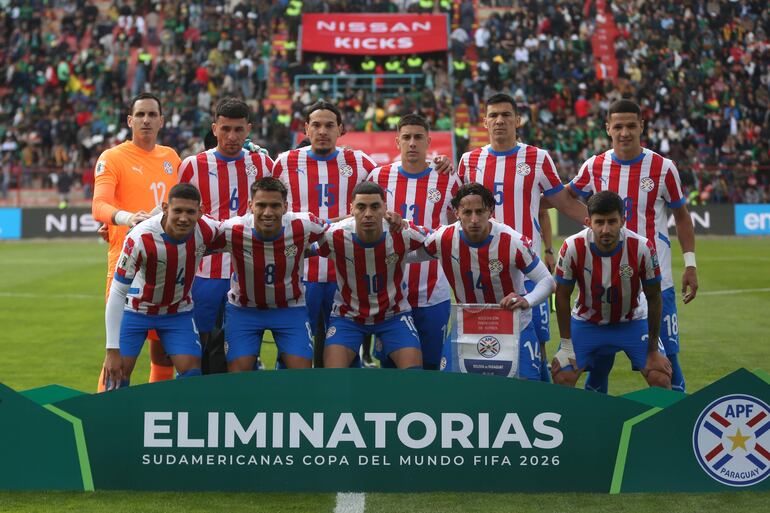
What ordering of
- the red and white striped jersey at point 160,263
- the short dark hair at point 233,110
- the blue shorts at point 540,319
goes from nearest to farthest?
the red and white striped jersey at point 160,263 < the short dark hair at point 233,110 < the blue shorts at point 540,319

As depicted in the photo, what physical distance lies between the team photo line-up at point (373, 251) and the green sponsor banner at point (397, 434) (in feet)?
2.87

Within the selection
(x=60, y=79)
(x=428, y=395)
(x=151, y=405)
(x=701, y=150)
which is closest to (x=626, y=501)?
(x=428, y=395)

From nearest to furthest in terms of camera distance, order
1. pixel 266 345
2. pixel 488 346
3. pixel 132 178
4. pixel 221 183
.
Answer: pixel 488 346
pixel 221 183
pixel 132 178
pixel 266 345

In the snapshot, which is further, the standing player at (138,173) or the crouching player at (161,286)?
the standing player at (138,173)

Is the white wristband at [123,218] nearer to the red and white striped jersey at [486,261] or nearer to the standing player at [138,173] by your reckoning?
the standing player at [138,173]

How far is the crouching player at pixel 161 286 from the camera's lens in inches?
242

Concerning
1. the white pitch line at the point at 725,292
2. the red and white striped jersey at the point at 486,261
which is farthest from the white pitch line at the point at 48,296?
the red and white striped jersey at the point at 486,261

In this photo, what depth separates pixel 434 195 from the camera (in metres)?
7.09

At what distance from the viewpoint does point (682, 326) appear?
1209cm

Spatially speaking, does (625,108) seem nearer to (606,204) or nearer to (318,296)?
(606,204)

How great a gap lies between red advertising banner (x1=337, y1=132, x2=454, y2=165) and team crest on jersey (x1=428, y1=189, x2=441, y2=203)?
73.9 ft

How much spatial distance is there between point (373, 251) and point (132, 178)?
1818 mm

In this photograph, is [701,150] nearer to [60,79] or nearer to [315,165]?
[60,79]

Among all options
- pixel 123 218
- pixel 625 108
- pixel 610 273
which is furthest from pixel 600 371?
pixel 123 218
